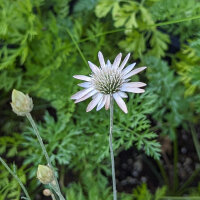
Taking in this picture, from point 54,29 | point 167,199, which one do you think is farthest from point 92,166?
point 54,29

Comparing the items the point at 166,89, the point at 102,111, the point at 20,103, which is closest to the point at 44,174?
the point at 20,103

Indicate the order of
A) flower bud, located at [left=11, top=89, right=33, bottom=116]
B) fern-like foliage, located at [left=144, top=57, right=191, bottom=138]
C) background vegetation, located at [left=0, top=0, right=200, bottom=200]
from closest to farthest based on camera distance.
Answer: flower bud, located at [left=11, top=89, right=33, bottom=116], background vegetation, located at [left=0, top=0, right=200, bottom=200], fern-like foliage, located at [left=144, top=57, right=191, bottom=138]

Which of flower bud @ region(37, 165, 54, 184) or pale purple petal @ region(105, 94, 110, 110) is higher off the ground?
pale purple petal @ region(105, 94, 110, 110)

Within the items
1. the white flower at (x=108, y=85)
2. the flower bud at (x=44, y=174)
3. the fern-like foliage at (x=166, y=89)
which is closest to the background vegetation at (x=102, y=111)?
the fern-like foliage at (x=166, y=89)

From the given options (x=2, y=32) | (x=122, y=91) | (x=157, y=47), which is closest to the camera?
(x=122, y=91)

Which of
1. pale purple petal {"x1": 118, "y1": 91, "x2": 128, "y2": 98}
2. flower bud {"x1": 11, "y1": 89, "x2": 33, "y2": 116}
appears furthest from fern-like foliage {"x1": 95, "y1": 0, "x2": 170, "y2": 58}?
flower bud {"x1": 11, "y1": 89, "x2": 33, "y2": 116}

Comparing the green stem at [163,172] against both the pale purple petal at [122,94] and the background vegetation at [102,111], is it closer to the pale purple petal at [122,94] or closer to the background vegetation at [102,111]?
the background vegetation at [102,111]

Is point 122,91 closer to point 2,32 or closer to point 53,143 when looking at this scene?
point 53,143

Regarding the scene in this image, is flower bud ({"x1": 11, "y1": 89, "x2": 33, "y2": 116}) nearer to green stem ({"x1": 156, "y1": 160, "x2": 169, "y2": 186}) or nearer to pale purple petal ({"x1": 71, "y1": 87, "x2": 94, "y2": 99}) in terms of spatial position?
pale purple petal ({"x1": 71, "y1": 87, "x2": 94, "y2": 99})

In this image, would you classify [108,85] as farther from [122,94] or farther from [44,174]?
[44,174]
